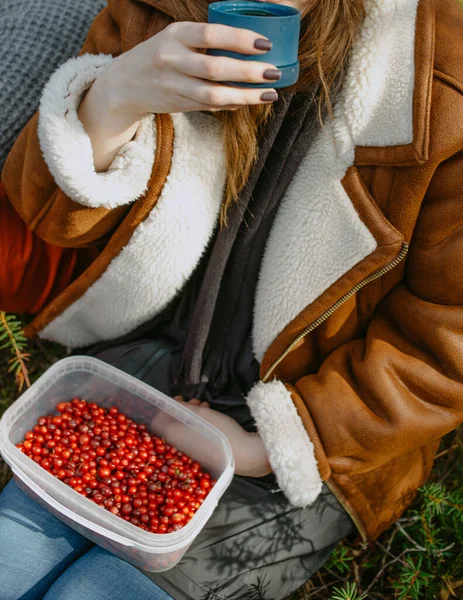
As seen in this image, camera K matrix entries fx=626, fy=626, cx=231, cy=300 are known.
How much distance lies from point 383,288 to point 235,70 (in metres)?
0.59

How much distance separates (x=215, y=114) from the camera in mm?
1182

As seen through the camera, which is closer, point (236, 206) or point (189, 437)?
point (236, 206)

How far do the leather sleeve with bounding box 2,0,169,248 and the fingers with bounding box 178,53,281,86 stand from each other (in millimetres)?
297

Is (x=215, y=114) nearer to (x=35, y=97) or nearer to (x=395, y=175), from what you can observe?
(x=395, y=175)

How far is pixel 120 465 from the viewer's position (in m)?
1.33

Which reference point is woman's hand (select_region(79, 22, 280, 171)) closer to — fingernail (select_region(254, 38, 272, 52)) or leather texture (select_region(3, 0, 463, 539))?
fingernail (select_region(254, 38, 272, 52))

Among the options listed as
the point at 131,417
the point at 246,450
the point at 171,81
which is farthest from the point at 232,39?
the point at 131,417

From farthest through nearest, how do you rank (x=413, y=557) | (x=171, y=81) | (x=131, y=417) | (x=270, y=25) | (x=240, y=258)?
1. (x=413, y=557)
2. (x=131, y=417)
3. (x=240, y=258)
4. (x=171, y=81)
5. (x=270, y=25)

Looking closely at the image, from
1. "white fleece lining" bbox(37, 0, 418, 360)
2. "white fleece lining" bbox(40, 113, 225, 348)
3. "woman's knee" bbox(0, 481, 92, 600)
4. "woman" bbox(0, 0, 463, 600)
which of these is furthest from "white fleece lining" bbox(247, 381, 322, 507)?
"woman's knee" bbox(0, 481, 92, 600)

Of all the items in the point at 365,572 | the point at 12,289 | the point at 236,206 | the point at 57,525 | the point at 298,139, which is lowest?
the point at 365,572

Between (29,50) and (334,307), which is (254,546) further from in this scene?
(29,50)

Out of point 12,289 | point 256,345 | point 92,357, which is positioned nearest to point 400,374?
point 256,345

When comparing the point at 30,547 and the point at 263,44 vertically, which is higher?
the point at 263,44

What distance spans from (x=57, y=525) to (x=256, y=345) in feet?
1.86
